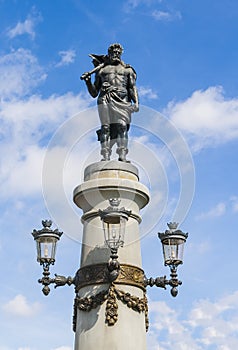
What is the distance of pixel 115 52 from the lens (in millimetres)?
16000

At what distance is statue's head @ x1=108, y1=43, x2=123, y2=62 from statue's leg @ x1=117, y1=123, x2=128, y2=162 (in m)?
1.67

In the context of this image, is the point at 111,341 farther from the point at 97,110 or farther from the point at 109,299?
the point at 97,110

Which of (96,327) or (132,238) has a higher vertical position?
(132,238)

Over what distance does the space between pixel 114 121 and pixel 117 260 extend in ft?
11.6

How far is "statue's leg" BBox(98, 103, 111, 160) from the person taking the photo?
51.0 feet

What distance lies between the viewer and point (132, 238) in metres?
14.4

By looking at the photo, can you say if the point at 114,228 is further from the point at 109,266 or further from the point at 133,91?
the point at 133,91

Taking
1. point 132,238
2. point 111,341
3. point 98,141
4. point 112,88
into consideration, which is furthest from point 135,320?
point 112,88

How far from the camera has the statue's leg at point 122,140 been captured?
1547 centimetres

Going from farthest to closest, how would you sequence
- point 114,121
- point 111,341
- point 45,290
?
point 114,121
point 45,290
point 111,341

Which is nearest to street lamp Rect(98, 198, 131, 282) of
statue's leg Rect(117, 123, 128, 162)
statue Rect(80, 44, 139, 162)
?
statue's leg Rect(117, 123, 128, 162)

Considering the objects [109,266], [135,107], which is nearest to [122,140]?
[135,107]

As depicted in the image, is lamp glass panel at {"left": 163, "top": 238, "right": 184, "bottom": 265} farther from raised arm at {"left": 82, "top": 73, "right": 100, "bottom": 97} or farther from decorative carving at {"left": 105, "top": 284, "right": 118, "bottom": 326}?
raised arm at {"left": 82, "top": 73, "right": 100, "bottom": 97}

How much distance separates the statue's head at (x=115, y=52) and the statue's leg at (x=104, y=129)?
1237mm
